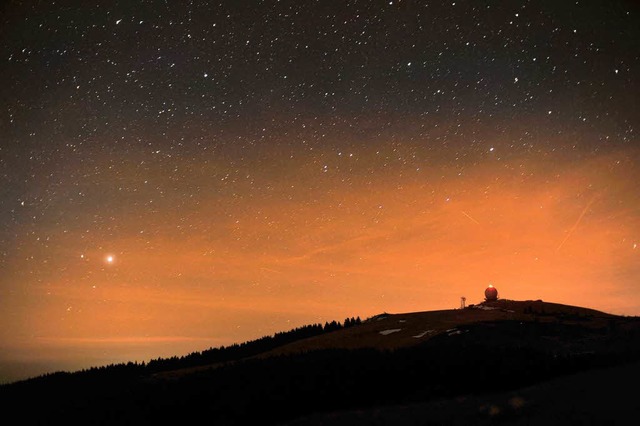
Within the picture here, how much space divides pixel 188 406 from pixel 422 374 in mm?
6259

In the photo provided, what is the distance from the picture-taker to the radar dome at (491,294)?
29484mm

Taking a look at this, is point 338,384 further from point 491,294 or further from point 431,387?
point 491,294

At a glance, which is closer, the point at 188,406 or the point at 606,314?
the point at 188,406

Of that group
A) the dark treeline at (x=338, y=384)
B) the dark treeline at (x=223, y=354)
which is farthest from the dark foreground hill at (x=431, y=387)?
the dark treeline at (x=223, y=354)

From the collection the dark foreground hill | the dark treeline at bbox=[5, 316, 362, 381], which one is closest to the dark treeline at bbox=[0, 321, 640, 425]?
the dark foreground hill

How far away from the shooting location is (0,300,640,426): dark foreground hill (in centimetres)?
1103

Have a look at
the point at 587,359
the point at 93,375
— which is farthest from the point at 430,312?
the point at 93,375

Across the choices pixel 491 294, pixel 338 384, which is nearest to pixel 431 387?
pixel 338 384

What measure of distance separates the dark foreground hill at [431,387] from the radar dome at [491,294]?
23.8 feet

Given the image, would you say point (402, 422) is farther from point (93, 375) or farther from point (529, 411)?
point (93, 375)

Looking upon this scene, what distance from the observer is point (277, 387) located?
13836 millimetres

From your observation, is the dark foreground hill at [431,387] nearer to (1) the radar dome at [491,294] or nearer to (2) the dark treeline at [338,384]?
(2) the dark treeline at [338,384]

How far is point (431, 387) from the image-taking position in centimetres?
1284

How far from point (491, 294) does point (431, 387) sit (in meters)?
18.1
